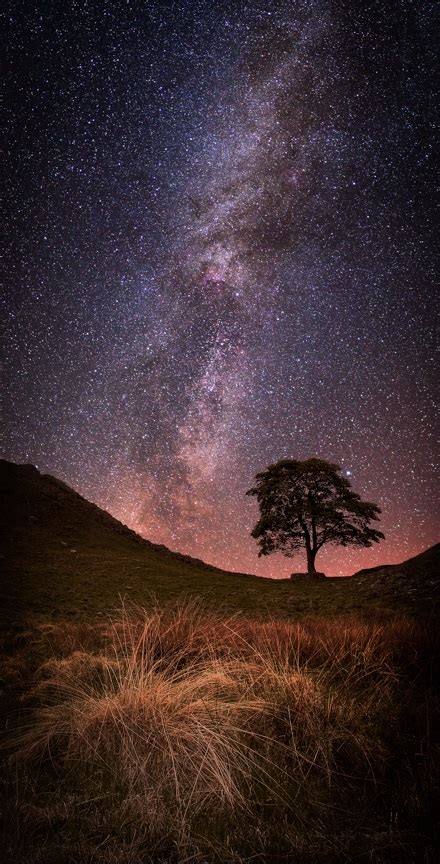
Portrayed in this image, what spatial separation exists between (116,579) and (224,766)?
1670cm

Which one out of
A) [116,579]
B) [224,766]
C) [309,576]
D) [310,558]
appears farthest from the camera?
[310,558]

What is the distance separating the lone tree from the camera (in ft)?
83.8

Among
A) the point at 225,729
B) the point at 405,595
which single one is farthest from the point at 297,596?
the point at 225,729

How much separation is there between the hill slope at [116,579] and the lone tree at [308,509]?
4324mm

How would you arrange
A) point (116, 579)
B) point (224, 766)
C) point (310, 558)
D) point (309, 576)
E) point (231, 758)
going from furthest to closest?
1. point (310, 558)
2. point (309, 576)
3. point (116, 579)
4. point (231, 758)
5. point (224, 766)

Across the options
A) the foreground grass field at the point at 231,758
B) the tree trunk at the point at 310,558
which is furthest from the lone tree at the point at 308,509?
the foreground grass field at the point at 231,758

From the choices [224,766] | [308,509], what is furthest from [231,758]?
[308,509]

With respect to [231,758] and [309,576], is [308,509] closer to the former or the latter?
[309,576]

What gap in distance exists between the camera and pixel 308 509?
25.3 m

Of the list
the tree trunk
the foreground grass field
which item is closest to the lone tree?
the tree trunk

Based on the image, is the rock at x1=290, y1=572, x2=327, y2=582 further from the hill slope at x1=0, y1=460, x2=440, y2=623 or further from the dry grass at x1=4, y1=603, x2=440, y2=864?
the dry grass at x1=4, y1=603, x2=440, y2=864

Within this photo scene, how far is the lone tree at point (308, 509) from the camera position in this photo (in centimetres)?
2553

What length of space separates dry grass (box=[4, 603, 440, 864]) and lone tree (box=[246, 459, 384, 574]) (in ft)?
73.6

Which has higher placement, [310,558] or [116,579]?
[310,558]
